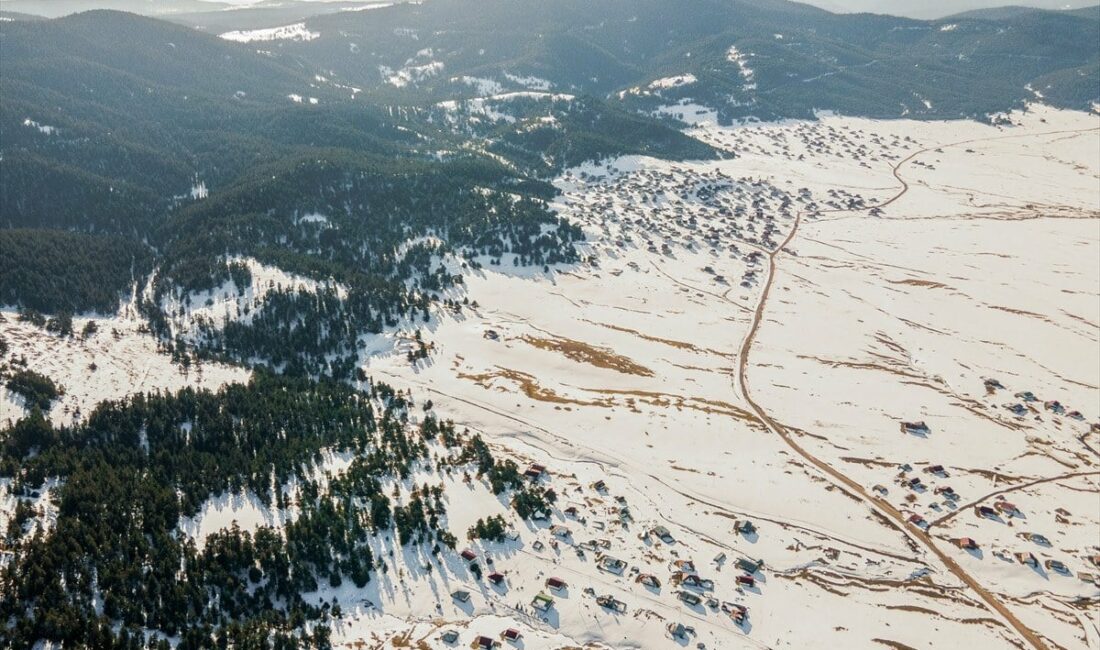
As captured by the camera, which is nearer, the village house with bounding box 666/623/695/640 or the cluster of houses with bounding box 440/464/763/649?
the village house with bounding box 666/623/695/640

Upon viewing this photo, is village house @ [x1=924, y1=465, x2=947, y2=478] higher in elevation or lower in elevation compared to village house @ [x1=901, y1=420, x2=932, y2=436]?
lower

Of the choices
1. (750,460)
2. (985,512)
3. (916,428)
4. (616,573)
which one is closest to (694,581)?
(616,573)

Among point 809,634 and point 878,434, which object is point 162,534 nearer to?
point 809,634

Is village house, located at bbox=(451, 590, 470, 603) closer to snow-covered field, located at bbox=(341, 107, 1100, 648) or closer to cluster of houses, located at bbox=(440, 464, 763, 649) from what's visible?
cluster of houses, located at bbox=(440, 464, 763, 649)

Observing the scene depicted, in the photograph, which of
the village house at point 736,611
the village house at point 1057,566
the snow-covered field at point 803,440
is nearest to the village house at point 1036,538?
the snow-covered field at point 803,440

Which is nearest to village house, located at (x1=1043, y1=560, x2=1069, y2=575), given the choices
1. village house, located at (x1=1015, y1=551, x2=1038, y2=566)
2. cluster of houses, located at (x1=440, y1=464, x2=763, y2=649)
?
village house, located at (x1=1015, y1=551, x2=1038, y2=566)

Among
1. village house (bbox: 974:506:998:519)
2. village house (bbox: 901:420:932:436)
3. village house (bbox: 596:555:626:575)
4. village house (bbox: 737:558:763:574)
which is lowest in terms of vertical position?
village house (bbox: 737:558:763:574)

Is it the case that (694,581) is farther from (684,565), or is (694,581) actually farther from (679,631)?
(679,631)

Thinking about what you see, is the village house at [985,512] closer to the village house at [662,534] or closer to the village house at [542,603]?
the village house at [662,534]
